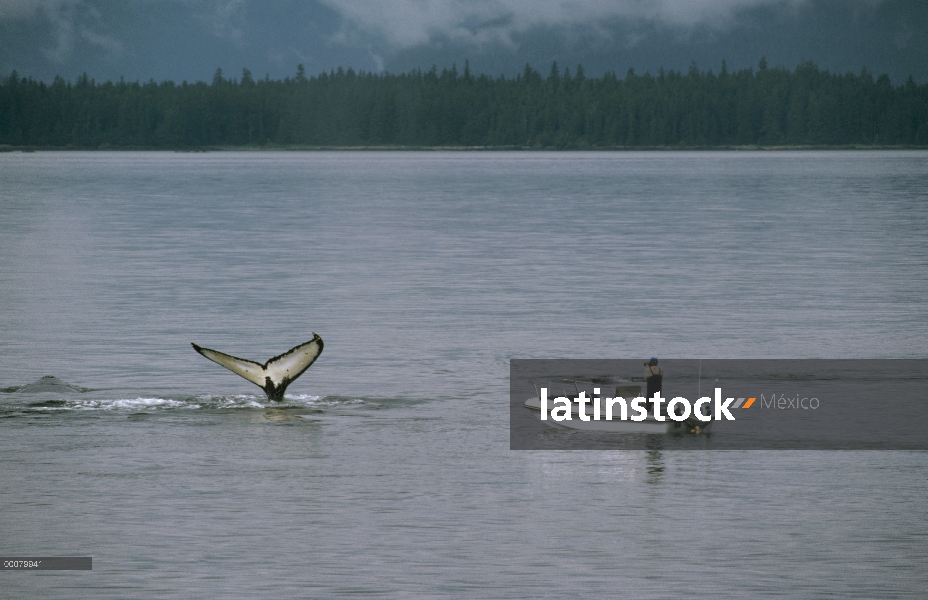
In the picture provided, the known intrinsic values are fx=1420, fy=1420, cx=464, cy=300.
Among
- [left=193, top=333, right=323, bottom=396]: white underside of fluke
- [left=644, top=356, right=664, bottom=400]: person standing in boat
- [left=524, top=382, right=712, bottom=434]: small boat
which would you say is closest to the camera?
[left=644, top=356, right=664, bottom=400]: person standing in boat

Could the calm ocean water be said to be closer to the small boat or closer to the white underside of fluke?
the white underside of fluke

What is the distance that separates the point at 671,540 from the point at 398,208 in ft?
358

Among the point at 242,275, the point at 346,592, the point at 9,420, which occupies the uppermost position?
the point at 242,275

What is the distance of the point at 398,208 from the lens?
437 feet

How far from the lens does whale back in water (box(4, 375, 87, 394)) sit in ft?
127

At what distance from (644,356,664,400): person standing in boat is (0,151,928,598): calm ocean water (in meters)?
→ 2.32

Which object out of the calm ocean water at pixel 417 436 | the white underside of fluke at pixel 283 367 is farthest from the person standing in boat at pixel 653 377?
the white underside of fluke at pixel 283 367

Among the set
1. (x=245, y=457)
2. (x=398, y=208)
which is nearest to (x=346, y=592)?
(x=245, y=457)

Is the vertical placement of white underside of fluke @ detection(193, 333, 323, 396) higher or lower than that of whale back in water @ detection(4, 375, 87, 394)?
higher

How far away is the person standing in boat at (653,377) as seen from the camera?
3284 cm

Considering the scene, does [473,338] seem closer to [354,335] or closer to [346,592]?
[354,335]

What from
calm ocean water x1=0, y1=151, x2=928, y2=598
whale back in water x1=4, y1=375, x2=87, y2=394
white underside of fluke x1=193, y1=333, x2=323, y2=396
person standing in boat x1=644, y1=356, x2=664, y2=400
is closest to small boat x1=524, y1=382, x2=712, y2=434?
person standing in boat x1=644, y1=356, x2=664, y2=400

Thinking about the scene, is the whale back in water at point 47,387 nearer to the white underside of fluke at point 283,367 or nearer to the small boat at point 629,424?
the white underside of fluke at point 283,367

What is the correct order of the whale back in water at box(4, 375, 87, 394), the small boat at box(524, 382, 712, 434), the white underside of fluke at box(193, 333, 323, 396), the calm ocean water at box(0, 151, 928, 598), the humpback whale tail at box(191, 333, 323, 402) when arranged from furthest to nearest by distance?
the whale back in water at box(4, 375, 87, 394), the humpback whale tail at box(191, 333, 323, 402), the white underside of fluke at box(193, 333, 323, 396), the small boat at box(524, 382, 712, 434), the calm ocean water at box(0, 151, 928, 598)
